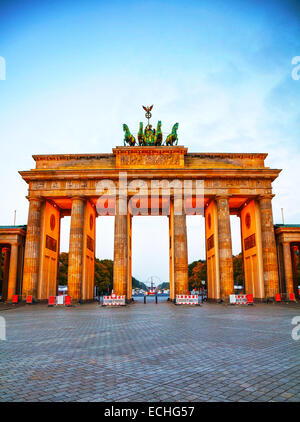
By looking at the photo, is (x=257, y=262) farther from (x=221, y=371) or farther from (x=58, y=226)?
(x=221, y=371)

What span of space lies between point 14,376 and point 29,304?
→ 106 feet

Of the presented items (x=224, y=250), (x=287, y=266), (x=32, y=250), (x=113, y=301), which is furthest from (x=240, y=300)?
(x=32, y=250)

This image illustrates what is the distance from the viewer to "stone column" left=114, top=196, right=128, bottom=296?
38.2 m

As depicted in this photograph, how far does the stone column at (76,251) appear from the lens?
3859 centimetres

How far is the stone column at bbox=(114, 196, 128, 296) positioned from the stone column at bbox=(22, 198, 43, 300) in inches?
368

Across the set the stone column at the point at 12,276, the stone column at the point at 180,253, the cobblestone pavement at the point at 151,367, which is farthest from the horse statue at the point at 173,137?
the cobblestone pavement at the point at 151,367

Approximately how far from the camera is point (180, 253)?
3903 centimetres

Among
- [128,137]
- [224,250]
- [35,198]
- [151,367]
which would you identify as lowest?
[151,367]

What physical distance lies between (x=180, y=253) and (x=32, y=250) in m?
17.4

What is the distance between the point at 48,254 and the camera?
1679 inches

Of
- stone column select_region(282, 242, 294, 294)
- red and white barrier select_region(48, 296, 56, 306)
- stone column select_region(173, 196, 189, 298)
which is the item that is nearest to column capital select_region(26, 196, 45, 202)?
→ red and white barrier select_region(48, 296, 56, 306)

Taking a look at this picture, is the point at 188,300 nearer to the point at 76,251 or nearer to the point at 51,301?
the point at 51,301

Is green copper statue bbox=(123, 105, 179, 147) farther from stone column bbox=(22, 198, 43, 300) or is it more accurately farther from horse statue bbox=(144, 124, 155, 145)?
stone column bbox=(22, 198, 43, 300)
